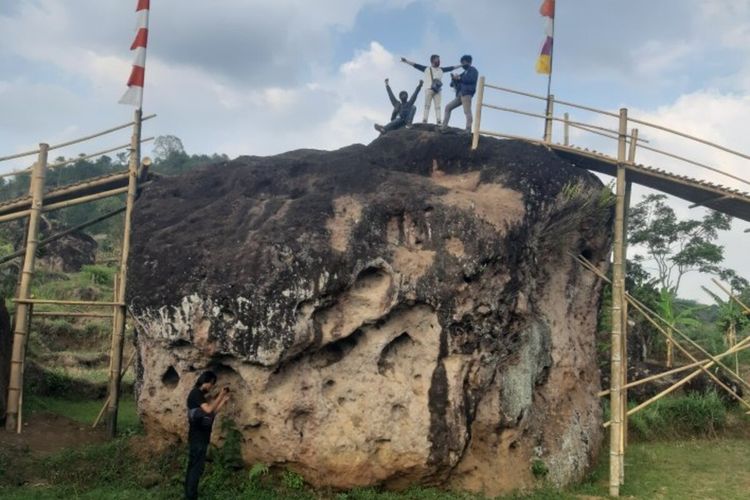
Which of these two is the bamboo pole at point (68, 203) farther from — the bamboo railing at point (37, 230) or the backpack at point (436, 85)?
the backpack at point (436, 85)

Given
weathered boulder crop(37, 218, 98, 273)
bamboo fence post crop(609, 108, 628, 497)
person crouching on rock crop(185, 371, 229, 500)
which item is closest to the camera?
person crouching on rock crop(185, 371, 229, 500)

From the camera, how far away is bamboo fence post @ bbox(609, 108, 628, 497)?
906 centimetres

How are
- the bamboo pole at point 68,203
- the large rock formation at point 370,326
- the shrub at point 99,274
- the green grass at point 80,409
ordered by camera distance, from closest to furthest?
1. the large rock formation at point 370,326
2. the bamboo pole at point 68,203
3. the green grass at point 80,409
4. the shrub at point 99,274

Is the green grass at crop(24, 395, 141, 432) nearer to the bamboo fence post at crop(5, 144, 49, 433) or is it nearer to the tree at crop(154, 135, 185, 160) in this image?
the bamboo fence post at crop(5, 144, 49, 433)

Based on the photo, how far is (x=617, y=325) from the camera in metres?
9.46

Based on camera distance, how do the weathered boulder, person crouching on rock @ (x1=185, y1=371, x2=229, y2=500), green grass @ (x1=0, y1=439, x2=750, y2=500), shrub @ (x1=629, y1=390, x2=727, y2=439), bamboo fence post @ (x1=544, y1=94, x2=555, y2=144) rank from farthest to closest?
the weathered boulder < shrub @ (x1=629, y1=390, x2=727, y2=439) < bamboo fence post @ (x1=544, y1=94, x2=555, y2=144) < green grass @ (x1=0, y1=439, x2=750, y2=500) < person crouching on rock @ (x1=185, y1=371, x2=229, y2=500)

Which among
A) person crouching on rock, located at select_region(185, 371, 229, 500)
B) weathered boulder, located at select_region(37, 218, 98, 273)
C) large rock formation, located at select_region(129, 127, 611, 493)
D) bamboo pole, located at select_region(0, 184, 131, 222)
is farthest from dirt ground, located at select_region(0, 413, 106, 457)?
weathered boulder, located at select_region(37, 218, 98, 273)

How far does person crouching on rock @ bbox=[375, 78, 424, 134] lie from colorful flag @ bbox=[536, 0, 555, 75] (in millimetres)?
2250

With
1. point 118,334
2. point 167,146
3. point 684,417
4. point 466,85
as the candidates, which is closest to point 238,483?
point 118,334

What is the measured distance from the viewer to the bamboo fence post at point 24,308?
10727 mm

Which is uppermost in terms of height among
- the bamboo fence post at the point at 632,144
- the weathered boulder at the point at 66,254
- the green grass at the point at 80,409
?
the bamboo fence post at the point at 632,144

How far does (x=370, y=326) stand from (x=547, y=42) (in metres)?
5.98

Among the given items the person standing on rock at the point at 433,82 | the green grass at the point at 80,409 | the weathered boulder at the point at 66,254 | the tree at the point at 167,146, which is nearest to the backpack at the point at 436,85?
the person standing on rock at the point at 433,82

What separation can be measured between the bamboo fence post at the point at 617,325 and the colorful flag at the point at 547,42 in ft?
5.61
